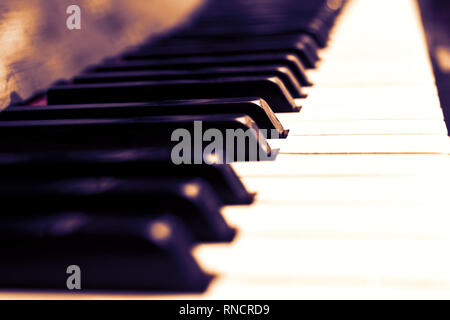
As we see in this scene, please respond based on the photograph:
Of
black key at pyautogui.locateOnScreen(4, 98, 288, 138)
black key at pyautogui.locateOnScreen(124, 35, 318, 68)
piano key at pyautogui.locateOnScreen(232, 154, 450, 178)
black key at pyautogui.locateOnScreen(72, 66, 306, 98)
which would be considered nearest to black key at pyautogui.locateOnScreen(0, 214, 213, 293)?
piano key at pyautogui.locateOnScreen(232, 154, 450, 178)

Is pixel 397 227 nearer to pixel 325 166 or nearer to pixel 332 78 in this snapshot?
pixel 325 166

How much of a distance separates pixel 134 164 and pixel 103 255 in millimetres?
175

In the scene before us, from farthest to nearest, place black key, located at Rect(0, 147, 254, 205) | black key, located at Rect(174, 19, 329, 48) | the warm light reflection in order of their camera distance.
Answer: black key, located at Rect(174, 19, 329, 48) → black key, located at Rect(0, 147, 254, 205) → the warm light reflection

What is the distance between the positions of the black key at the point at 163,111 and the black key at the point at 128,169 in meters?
0.26

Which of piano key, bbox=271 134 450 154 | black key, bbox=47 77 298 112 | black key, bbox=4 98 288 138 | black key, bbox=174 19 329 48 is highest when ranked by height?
black key, bbox=174 19 329 48

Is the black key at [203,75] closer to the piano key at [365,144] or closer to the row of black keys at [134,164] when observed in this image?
the row of black keys at [134,164]

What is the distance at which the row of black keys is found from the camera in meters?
0.52

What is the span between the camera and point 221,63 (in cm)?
130

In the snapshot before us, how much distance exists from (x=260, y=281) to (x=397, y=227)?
17cm

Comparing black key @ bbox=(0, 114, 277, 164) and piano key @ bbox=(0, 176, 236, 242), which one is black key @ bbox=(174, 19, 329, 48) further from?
piano key @ bbox=(0, 176, 236, 242)

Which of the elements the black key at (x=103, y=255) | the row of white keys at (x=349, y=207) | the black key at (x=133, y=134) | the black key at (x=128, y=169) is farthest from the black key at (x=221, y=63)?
the black key at (x=103, y=255)

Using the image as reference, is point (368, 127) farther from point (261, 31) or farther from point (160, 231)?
point (261, 31)

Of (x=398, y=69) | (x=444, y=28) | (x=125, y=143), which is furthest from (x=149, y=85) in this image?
(x=444, y=28)

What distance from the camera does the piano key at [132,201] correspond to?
23.1 inches
